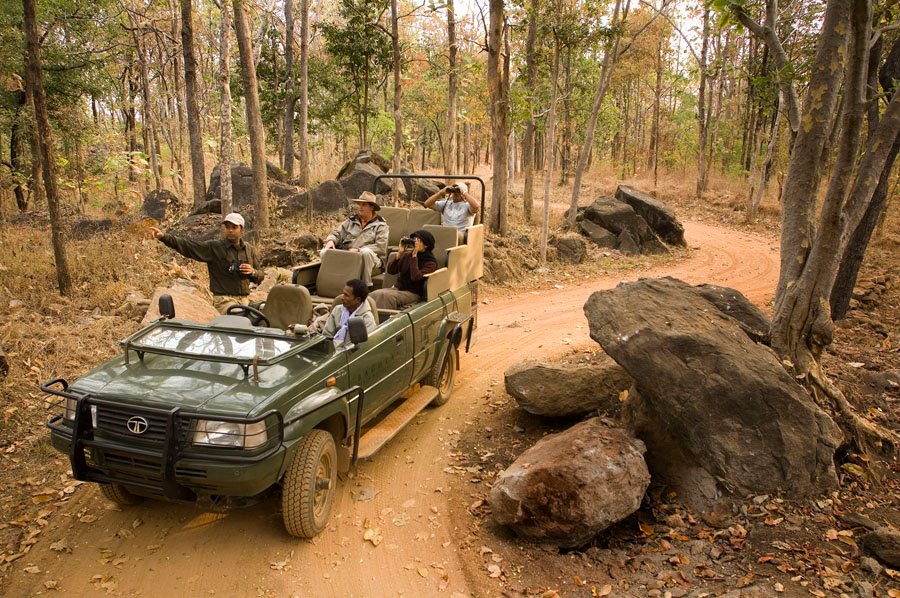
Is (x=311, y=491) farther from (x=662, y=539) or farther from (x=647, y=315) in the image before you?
(x=647, y=315)

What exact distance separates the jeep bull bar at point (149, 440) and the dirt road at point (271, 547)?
A: 0.64 metres

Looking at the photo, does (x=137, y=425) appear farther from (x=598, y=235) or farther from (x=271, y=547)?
(x=598, y=235)

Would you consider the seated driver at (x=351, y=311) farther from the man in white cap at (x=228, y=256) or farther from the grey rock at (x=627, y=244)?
the grey rock at (x=627, y=244)

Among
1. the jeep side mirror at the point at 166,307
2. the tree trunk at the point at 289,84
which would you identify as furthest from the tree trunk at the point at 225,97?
the tree trunk at the point at 289,84

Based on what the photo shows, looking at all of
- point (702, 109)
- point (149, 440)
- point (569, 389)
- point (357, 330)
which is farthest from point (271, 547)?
point (702, 109)

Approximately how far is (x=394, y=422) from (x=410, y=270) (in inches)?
68.8

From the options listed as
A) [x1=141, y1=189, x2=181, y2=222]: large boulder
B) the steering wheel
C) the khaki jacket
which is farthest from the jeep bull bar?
[x1=141, y1=189, x2=181, y2=222]: large boulder

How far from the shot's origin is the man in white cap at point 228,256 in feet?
22.2

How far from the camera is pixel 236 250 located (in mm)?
6988

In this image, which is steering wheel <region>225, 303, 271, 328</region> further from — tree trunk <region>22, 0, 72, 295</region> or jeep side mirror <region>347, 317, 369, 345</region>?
tree trunk <region>22, 0, 72, 295</region>

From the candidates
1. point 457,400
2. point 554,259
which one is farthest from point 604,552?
point 554,259

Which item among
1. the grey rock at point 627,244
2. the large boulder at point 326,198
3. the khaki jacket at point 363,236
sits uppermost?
the large boulder at point 326,198

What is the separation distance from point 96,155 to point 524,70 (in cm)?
1323

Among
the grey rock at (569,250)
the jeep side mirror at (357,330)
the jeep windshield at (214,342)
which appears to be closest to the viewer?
the jeep windshield at (214,342)
